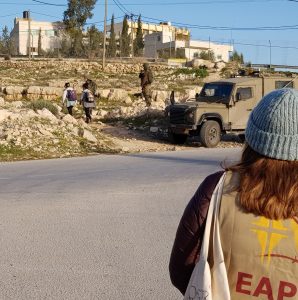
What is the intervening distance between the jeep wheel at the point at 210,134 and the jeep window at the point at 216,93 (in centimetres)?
80

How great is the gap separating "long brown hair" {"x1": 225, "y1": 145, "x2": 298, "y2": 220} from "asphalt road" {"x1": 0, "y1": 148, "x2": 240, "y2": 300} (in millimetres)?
949

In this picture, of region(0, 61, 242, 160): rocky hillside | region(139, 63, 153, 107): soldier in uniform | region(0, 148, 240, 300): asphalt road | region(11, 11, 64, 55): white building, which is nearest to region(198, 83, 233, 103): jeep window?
region(0, 61, 242, 160): rocky hillside

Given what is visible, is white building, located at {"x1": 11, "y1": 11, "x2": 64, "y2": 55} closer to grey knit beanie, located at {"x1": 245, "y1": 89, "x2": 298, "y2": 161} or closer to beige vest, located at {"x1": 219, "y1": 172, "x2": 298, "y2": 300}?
grey knit beanie, located at {"x1": 245, "y1": 89, "x2": 298, "y2": 161}

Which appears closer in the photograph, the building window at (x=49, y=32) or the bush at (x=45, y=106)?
the bush at (x=45, y=106)

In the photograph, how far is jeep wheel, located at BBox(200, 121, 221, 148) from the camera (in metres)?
17.1

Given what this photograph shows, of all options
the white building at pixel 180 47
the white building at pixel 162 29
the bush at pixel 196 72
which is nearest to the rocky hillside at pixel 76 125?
the bush at pixel 196 72

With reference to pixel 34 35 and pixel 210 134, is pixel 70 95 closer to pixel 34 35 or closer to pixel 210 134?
pixel 210 134

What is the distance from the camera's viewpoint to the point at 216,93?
57.7 ft

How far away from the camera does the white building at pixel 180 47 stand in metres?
85.2

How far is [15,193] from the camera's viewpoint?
8734mm

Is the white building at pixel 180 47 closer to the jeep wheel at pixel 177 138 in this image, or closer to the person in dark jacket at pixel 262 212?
the jeep wheel at pixel 177 138

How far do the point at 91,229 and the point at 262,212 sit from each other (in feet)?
15.2

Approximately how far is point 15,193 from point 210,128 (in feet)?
30.7

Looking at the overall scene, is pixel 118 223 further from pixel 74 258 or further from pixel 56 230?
pixel 74 258
